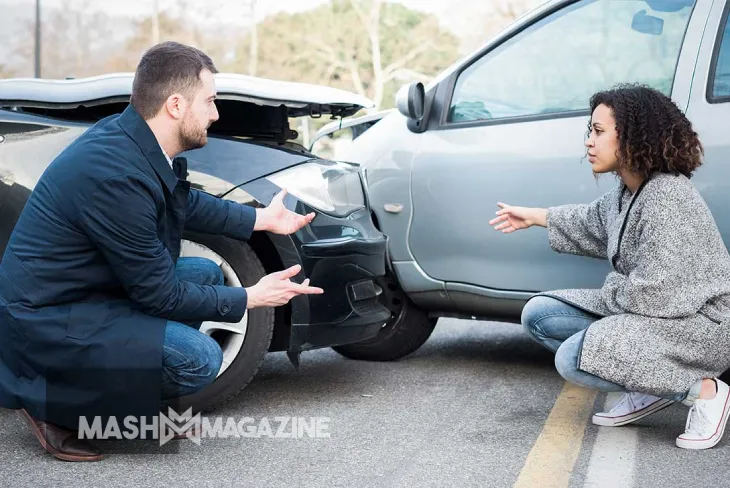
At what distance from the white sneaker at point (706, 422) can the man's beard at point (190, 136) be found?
181 centimetres

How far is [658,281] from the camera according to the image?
3229 millimetres

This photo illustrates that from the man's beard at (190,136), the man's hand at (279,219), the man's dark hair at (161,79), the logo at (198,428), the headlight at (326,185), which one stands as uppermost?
the man's dark hair at (161,79)

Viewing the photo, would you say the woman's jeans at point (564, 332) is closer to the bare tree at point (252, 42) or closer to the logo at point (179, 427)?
the logo at point (179, 427)

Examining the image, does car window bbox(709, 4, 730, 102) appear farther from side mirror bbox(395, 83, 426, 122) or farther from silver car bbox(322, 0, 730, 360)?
side mirror bbox(395, 83, 426, 122)

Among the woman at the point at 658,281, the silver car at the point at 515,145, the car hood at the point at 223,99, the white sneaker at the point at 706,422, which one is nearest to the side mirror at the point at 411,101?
the silver car at the point at 515,145

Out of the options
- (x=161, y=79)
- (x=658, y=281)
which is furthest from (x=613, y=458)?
(x=161, y=79)

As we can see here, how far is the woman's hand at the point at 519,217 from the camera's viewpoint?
3.80 m

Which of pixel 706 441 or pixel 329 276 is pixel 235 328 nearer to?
pixel 329 276

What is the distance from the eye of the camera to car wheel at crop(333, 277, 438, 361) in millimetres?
4730

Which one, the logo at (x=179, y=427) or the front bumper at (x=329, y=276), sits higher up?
the front bumper at (x=329, y=276)

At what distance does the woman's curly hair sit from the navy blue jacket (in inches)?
53.6

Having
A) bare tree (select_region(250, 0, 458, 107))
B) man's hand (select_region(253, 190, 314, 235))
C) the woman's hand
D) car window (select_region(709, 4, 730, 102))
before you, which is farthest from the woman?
bare tree (select_region(250, 0, 458, 107))

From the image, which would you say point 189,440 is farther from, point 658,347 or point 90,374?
point 658,347

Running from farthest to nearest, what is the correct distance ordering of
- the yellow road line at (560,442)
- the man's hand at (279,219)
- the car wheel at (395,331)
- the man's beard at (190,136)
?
the car wheel at (395,331) → the man's hand at (279,219) → the man's beard at (190,136) → the yellow road line at (560,442)
